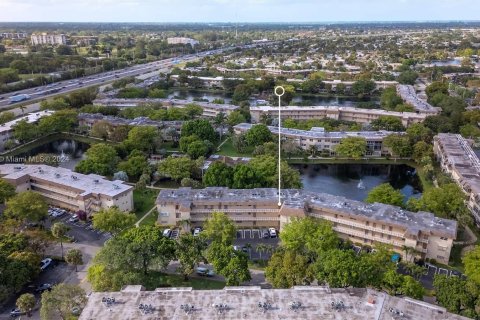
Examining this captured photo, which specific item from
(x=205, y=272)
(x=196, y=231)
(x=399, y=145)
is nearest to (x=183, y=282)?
(x=205, y=272)

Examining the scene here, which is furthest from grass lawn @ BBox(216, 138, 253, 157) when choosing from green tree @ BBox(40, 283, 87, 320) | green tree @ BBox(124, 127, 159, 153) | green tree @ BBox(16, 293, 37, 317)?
green tree @ BBox(16, 293, 37, 317)

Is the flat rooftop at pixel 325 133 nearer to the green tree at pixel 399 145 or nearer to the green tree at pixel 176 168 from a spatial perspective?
the green tree at pixel 399 145

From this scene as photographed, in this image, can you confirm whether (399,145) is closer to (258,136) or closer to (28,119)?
(258,136)

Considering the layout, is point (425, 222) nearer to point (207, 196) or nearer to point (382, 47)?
point (207, 196)

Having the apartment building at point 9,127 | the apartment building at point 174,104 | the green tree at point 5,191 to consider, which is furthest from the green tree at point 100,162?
the apartment building at point 174,104

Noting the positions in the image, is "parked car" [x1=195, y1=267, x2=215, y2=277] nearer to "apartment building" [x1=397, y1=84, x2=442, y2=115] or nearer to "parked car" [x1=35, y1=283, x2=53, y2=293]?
"parked car" [x1=35, y1=283, x2=53, y2=293]

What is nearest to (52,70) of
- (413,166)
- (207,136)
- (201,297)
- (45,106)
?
(45,106)
